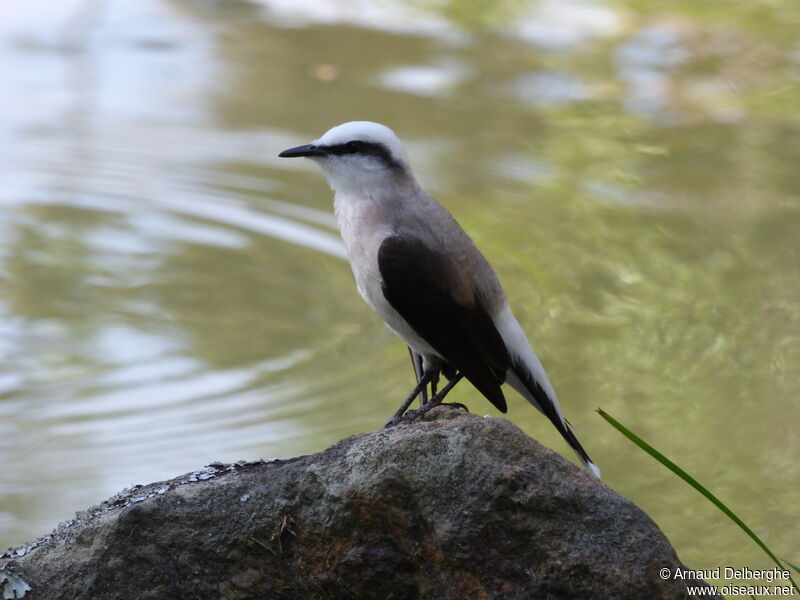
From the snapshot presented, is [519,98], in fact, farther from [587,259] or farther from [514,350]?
[514,350]

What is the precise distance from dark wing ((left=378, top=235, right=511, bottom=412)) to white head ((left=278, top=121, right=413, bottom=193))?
1.04ft

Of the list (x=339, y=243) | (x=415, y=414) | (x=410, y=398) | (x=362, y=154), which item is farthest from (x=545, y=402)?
(x=339, y=243)

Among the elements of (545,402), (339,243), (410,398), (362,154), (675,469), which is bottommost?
(339,243)

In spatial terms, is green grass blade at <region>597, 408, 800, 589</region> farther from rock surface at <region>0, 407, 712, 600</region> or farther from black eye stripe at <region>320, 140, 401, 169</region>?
black eye stripe at <region>320, 140, 401, 169</region>

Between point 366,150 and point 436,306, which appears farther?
point 366,150

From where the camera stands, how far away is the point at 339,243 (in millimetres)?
8828

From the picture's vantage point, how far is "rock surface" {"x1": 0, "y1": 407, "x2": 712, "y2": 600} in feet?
11.5

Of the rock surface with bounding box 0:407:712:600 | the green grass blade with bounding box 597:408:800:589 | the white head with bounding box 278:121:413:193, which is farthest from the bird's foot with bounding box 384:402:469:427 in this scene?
the green grass blade with bounding box 597:408:800:589

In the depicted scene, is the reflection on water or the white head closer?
the white head

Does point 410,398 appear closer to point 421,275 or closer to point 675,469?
point 421,275

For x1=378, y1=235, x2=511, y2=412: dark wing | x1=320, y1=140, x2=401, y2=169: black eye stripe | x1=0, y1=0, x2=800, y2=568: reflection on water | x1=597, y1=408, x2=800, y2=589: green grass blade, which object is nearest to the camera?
x1=597, y1=408, x2=800, y2=589: green grass blade

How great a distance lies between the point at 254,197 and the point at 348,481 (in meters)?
6.20

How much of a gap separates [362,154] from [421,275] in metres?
0.58

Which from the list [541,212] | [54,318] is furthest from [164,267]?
[541,212]
